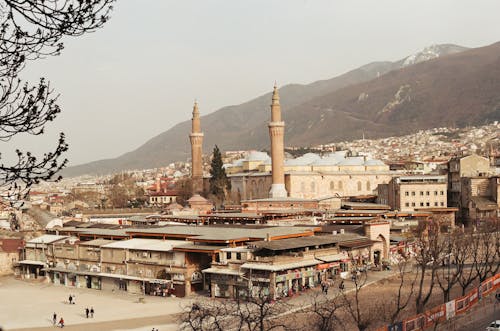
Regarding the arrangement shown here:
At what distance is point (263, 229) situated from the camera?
128 feet

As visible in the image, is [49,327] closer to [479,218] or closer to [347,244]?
[347,244]

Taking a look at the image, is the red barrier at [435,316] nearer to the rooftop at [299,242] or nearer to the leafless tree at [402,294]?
the leafless tree at [402,294]

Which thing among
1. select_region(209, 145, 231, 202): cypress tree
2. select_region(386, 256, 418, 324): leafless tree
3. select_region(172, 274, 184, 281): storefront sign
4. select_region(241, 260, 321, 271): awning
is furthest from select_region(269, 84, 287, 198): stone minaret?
select_region(241, 260, 321, 271): awning

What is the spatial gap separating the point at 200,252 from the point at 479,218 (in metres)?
26.1

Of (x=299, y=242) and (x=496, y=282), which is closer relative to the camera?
(x=496, y=282)

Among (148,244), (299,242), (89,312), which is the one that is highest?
(299,242)

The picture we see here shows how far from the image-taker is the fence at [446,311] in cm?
2202

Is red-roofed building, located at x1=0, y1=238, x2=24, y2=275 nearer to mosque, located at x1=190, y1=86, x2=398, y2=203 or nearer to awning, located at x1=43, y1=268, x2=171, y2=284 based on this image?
awning, located at x1=43, y1=268, x2=171, y2=284

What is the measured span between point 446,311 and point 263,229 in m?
15.5

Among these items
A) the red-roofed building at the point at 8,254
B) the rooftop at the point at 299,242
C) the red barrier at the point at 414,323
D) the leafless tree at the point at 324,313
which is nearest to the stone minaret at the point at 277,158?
the red-roofed building at the point at 8,254

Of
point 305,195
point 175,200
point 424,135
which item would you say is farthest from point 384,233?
point 424,135

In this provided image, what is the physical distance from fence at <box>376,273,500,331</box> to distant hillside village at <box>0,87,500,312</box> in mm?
7892

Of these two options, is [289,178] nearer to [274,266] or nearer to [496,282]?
[274,266]

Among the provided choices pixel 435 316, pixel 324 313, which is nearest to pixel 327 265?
pixel 324 313
